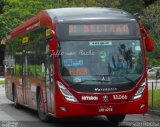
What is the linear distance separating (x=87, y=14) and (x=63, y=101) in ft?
8.42

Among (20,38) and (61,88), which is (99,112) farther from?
(20,38)

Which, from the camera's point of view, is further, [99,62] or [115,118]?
[115,118]

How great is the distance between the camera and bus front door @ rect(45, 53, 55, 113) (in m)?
13.8

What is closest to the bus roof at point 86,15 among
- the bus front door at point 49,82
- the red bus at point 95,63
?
the red bus at point 95,63

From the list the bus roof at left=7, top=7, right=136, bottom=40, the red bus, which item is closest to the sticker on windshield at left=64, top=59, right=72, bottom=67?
the red bus

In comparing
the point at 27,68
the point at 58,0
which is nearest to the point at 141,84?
the point at 27,68

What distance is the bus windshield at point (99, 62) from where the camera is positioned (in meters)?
13.3

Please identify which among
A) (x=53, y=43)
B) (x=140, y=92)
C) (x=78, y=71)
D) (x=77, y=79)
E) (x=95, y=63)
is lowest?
(x=140, y=92)

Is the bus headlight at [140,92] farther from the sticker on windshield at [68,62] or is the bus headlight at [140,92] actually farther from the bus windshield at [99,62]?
the sticker on windshield at [68,62]

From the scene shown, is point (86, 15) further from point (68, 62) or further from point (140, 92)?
point (140, 92)

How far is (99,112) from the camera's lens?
43.4 feet

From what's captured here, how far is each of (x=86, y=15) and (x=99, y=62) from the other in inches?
56.5

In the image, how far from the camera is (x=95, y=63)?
13.5 m

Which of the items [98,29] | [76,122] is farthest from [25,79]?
[98,29]
